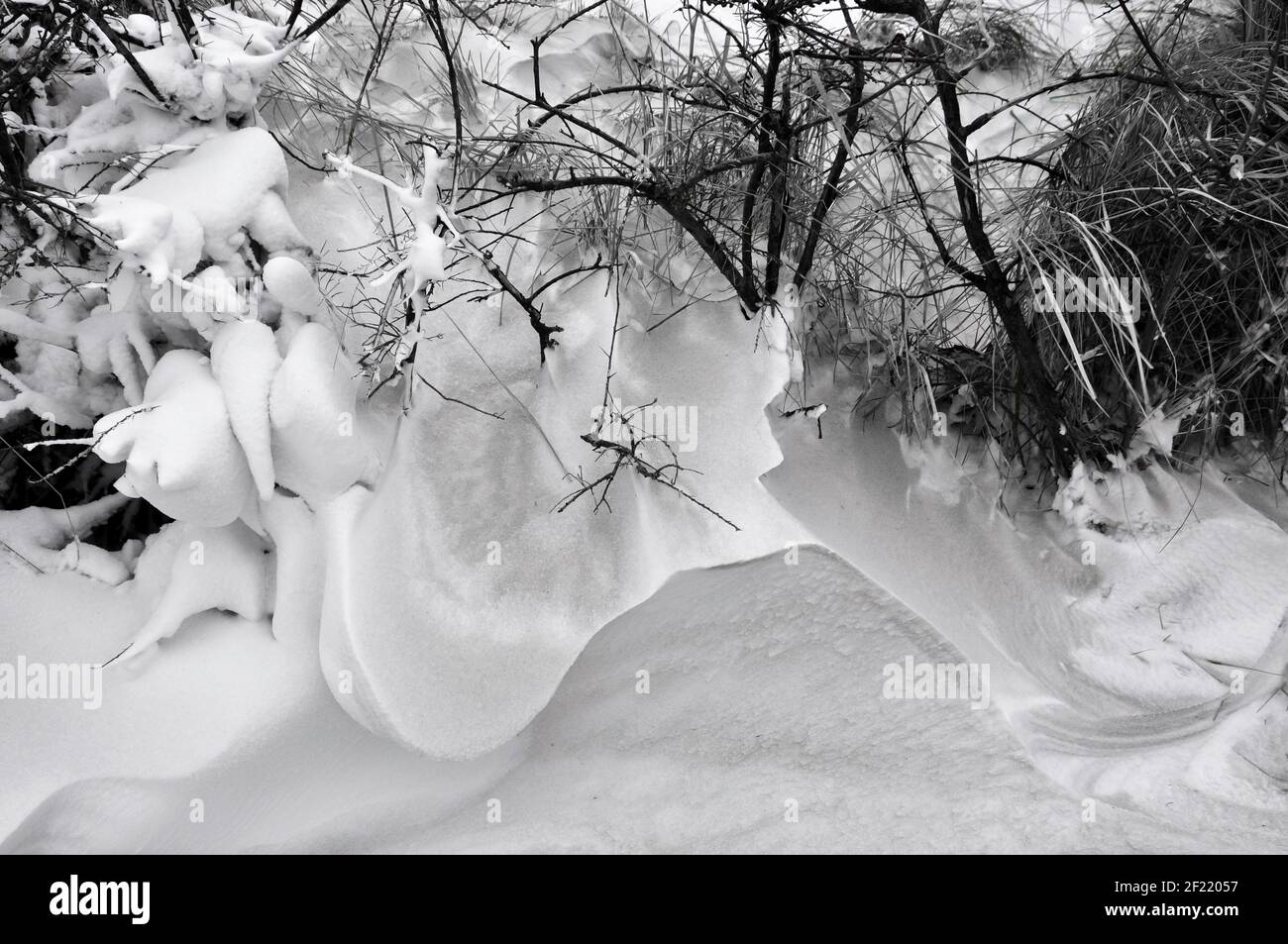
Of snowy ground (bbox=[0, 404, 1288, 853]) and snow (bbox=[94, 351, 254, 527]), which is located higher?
snow (bbox=[94, 351, 254, 527])

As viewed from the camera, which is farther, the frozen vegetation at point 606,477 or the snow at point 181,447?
the frozen vegetation at point 606,477

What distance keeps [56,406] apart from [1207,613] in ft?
7.43

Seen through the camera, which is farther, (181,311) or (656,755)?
(656,755)

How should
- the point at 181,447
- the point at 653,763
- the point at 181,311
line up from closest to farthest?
the point at 181,447 < the point at 181,311 < the point at 653,763

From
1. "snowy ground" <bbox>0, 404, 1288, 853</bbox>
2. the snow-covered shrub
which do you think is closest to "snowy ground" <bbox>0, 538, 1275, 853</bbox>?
"snowy ground" <bbox>0, 404, 1288, 853</bbox>

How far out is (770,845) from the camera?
170 centimetres

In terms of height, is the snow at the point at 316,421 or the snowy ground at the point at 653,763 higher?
the snow at the point at 316,421

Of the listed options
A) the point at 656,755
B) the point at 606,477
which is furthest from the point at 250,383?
the point at 656,755

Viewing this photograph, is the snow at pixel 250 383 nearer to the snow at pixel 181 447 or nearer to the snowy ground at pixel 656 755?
the snow at pixel 181 447

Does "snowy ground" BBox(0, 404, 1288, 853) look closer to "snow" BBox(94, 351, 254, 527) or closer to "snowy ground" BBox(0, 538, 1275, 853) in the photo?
"snowy ground" BBox(0, 538, 1275, 853)

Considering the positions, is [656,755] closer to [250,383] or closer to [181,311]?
[250,383]

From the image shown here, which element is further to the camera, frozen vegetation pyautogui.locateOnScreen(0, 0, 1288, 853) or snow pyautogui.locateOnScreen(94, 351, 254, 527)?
frozen vegetation pyautogui.locateOnScreen(0, 0, 1288, 853)

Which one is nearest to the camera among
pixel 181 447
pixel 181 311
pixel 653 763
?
pixel 181 447

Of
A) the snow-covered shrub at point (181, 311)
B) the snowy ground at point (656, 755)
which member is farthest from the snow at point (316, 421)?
the snowy ground at point (656, 755)
